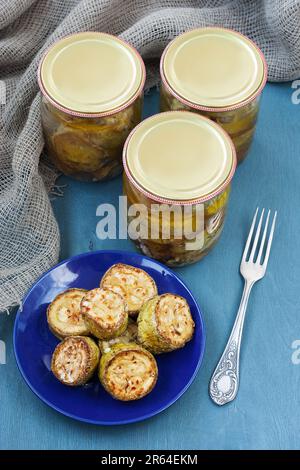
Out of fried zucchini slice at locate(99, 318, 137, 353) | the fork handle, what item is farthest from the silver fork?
fried zucchini slice at locate(99, 318, 137, 353)

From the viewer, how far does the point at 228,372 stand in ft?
3.10

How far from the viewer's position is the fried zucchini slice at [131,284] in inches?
36.7

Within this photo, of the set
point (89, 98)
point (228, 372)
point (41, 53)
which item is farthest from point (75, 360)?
point (41, 53)

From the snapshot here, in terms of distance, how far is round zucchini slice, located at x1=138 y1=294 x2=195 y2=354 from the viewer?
888 mm

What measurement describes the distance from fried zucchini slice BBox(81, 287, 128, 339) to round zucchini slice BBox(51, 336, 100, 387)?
0.02 meters

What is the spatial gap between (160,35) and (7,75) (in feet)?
0.79

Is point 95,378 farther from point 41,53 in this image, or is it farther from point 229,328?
point 41,53

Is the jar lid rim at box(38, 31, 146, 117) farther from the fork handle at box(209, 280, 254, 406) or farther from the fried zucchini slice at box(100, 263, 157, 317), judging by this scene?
the fork handle at box(209, 280, 254, 406)

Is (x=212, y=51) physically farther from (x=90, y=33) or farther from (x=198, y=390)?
(x=198, y=390)

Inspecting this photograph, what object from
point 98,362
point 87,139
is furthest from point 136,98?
point 98,362

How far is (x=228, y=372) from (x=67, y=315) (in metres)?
0.21

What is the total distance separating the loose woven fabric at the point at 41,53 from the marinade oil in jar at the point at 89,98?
0.20 ft

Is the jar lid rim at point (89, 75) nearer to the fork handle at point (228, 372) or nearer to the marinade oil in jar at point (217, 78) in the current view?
the marinade oil in jar at point (217, 78)

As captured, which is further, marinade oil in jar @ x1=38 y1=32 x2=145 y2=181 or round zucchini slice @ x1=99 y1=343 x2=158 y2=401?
marinade oil in jar @ x1=38 y1=32 x2=145 y2=181
